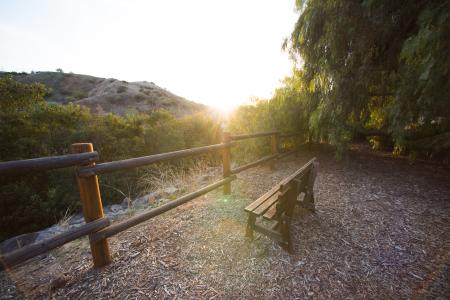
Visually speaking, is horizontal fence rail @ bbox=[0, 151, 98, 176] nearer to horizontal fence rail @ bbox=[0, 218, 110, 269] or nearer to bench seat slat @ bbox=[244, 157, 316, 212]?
horizontal fence rail @ bbox=[0, 218, 110, 269]

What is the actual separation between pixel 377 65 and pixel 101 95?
3294 centimetres

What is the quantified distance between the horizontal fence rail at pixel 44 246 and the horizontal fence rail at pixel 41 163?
1.92 feet

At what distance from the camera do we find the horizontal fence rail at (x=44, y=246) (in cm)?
143

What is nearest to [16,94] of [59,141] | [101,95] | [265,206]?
[59,141]

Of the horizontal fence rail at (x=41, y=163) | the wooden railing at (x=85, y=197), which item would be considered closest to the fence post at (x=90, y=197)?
the wooden railing at (x=85, y=197)

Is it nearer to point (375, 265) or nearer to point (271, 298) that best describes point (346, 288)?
point (375, 265)

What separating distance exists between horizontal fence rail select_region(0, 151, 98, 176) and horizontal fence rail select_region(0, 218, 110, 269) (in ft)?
1.92

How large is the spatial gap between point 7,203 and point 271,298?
6.97 meters

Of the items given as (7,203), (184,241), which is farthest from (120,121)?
(184,241)

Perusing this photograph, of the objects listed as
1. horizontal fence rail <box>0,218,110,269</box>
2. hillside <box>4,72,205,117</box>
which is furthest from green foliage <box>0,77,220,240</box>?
hillside <box>4,72,205,117</box>

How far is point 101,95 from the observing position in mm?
28578

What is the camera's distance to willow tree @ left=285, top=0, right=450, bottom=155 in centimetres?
273

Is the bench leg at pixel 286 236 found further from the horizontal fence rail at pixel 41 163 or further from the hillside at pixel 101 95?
the hillside at pixel 101 95

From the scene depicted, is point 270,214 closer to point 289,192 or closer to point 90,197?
point 289,192
